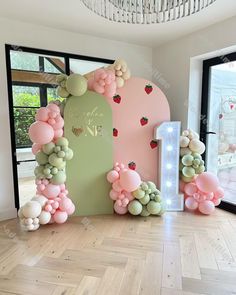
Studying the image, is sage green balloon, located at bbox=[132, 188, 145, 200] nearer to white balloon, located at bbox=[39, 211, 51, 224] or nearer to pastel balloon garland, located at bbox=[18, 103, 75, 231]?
pastel balloon garland, located at bbox=[18, 103, 75, 231]

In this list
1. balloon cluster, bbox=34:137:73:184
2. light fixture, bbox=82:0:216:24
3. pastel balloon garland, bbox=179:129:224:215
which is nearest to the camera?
light fixture, bbox=82:0:216:24

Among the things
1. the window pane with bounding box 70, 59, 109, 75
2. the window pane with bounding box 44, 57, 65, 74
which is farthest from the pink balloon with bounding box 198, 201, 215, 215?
the window pane with bounding box 44, 57, 65, 74

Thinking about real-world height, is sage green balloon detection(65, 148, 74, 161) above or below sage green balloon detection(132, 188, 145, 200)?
above

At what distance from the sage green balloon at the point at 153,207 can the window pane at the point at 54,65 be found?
2175 millimetres

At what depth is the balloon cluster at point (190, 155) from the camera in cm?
313

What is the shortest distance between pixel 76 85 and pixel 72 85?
5 cm

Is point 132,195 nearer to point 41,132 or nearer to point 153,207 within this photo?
point 153,207

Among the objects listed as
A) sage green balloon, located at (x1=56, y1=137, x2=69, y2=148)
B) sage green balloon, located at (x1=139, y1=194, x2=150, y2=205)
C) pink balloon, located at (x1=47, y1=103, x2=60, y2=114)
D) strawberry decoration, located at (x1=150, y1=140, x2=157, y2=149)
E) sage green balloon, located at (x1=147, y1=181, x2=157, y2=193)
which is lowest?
sage green balloon, located at (x1=139, y1=194, x2=150, y2=205)

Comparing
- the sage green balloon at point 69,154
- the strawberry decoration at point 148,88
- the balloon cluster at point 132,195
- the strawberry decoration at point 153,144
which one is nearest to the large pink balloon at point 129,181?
the balloon cluster at point 132,195

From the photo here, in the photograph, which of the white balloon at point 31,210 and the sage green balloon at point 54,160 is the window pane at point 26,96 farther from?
the white balloon at point 31,210

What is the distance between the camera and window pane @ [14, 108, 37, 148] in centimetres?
315

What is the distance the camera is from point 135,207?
2.92 meters

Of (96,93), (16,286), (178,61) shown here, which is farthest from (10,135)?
(178,61)

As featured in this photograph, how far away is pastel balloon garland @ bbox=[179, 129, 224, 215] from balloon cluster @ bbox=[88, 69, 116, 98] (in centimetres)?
117
